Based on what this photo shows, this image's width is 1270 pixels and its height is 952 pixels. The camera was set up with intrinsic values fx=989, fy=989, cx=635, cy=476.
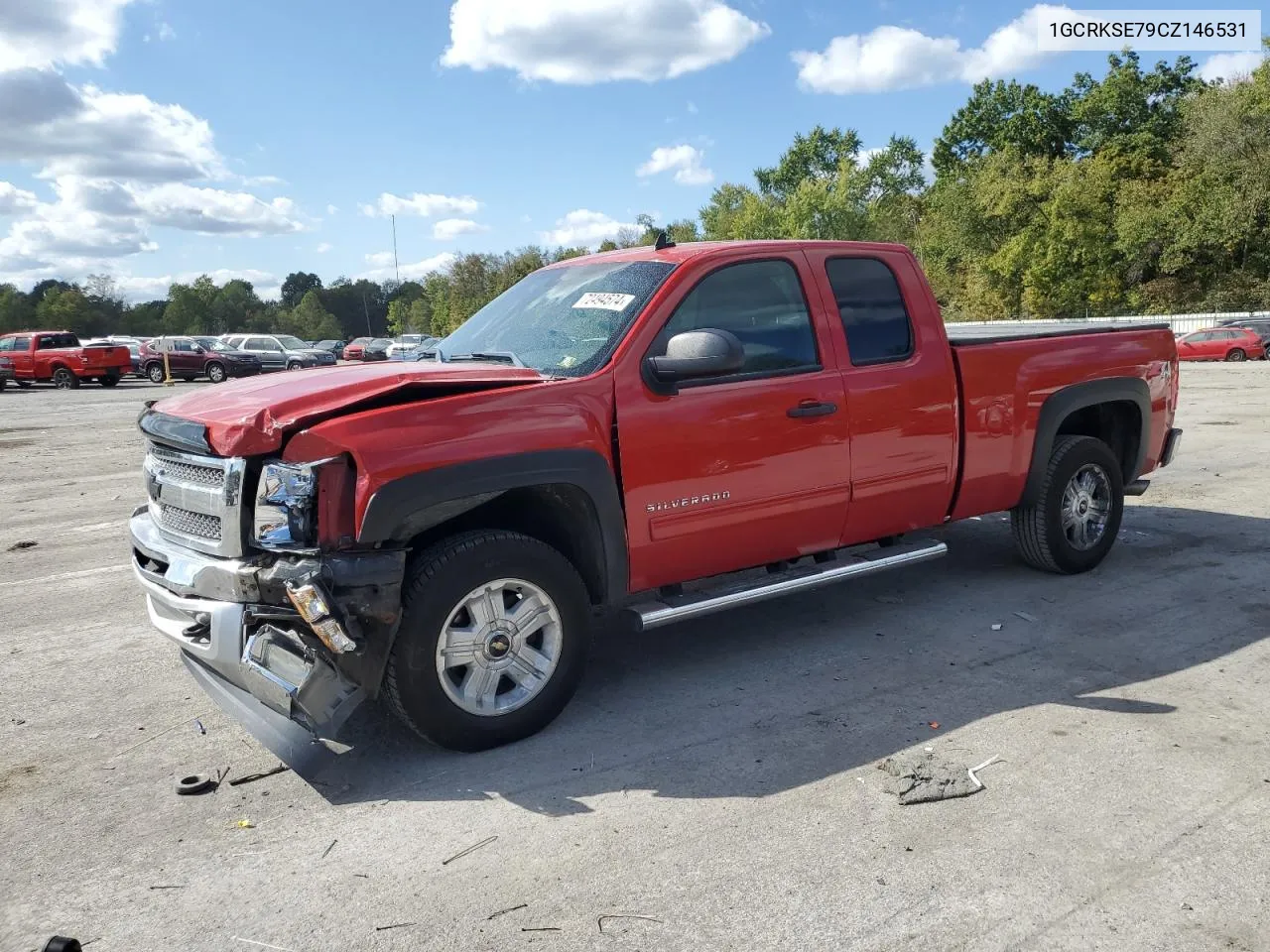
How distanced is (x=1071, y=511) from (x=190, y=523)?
4957mm

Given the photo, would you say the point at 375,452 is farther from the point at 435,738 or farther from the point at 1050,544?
the point at 1050,544

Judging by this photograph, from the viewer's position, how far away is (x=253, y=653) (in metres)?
3.42

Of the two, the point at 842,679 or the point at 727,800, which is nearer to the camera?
the point at 727,800

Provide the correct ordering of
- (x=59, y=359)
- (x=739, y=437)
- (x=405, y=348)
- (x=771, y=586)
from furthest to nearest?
1. (x=59, y=359)
2. (x=405, y=348)
3. (x=771, y=586)
4. (x=739, y=437)

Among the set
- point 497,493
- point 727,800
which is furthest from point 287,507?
point 727,800

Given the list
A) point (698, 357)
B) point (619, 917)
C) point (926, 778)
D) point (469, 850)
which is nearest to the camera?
point (619, 917)

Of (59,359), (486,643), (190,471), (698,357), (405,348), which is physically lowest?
(486,643)

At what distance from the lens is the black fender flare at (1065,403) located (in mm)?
5684

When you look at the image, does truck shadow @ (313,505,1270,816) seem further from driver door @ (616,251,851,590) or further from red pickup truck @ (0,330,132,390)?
red pickup truck @ (0,330,132,390)

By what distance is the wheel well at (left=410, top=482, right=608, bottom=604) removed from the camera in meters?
3.99

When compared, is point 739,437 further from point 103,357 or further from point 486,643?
point 103,357

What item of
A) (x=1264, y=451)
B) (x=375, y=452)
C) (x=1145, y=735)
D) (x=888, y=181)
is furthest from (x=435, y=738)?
(x=888, y=181)

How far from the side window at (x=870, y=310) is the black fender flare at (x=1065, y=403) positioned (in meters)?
1.15

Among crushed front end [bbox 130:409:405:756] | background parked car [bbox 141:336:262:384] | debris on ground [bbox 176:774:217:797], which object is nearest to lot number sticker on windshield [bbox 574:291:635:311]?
crushed front end [bbox 130:409:405:756]
